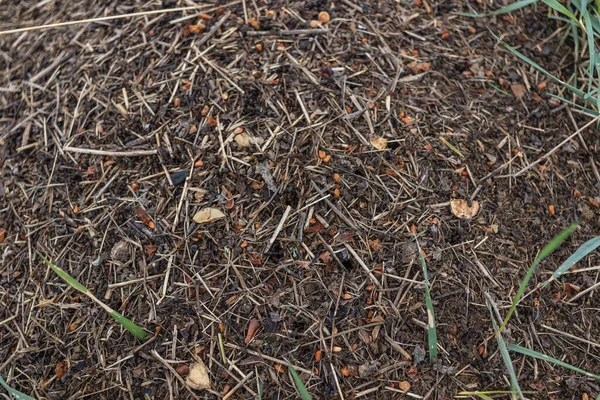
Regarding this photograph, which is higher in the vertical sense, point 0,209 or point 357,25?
point 357,25

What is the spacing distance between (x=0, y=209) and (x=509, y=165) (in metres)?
1.73

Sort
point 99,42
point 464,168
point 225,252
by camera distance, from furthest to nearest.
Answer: point 99,42
point 464,168
point 225,252

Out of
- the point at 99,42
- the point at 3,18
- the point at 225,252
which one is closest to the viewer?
the point at 225,252

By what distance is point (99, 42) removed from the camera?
76.4 inches

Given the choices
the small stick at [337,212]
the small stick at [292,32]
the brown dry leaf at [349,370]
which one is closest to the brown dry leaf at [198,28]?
the small stick at [292,32]

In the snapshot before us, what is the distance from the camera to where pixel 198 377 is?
1468 mm

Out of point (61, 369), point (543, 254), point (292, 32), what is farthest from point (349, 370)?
point (292, 32)

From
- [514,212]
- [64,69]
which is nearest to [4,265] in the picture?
[64,69]

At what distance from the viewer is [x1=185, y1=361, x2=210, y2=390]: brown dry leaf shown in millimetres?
1462

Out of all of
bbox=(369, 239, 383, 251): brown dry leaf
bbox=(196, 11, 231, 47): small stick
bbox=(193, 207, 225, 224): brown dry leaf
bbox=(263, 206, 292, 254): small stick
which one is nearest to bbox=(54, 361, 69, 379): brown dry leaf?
bbox=(193, 207, 225, 224): brown dry leaf

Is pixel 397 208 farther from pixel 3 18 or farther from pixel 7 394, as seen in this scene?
pixel 3 18

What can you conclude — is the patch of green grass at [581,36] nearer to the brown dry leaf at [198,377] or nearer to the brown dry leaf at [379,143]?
the brown dry leaf at [379,143]

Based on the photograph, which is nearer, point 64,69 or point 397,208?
point 397,208

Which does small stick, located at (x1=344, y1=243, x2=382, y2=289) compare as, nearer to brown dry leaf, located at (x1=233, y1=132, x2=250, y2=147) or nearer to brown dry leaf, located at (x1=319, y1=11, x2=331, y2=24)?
brown dry leaf, located at (x1=233, y1=132, x2=250, y2=147)
